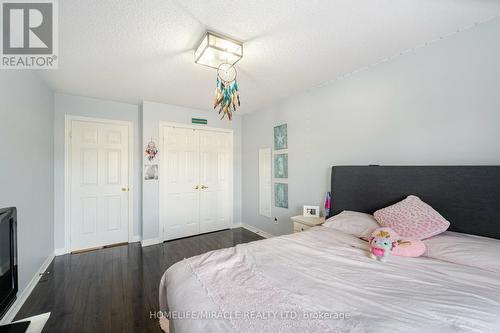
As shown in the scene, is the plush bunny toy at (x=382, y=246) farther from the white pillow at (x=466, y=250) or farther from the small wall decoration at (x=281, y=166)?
the small wall decoration at (x=281, y=166)

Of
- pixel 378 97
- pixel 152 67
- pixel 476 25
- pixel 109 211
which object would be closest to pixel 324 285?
pixel 378 97

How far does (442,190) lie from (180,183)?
3.64m

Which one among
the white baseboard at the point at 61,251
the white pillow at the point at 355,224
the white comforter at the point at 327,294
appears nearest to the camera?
the white comforter at the point at 327,294

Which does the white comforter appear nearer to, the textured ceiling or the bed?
the bed

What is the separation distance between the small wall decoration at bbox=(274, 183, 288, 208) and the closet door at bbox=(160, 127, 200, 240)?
5.13 ft

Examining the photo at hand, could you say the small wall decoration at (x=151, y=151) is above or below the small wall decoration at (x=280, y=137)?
below

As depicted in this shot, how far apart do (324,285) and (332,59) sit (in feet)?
7.11

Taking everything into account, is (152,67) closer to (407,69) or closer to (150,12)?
(150,12)

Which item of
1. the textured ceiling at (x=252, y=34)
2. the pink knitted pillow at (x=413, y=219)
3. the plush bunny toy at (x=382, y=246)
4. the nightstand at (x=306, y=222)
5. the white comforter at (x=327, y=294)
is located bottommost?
the nightstand at (x=306, y=222)

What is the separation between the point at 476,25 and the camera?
5.40 ft

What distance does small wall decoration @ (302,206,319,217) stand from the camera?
2.81 metres

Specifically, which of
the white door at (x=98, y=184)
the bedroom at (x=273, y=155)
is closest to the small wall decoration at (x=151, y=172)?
the bedroom at (x=273, y=155)

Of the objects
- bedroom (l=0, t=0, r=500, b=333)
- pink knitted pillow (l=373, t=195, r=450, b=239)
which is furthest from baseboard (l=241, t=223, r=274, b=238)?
pink knitted pillow (l=373, t=195, r=450, b=239)

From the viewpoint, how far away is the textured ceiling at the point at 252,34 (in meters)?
1.46
